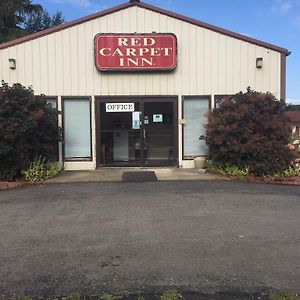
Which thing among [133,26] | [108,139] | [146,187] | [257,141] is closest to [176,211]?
[146,187]

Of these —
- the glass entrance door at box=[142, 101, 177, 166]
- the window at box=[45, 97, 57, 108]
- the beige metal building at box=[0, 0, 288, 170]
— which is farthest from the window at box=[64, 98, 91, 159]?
the glass entrance door at box=[142, 101, 177, 166]

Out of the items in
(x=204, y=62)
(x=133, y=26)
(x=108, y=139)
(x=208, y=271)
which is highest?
(x=133, y=26)

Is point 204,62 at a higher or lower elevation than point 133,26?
lower

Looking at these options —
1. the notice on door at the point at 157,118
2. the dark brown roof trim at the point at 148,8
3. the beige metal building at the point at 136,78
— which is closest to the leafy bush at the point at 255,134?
the beige metal building at the point at 136,78

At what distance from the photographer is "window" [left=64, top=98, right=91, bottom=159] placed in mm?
13930

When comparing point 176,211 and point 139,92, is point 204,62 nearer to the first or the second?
point 139,92

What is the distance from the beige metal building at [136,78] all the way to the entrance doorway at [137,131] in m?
0.03

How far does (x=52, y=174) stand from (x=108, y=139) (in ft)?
7.72

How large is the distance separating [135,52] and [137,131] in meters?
2.41

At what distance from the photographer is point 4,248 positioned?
→ 6.01m

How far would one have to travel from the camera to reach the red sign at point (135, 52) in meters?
13.6

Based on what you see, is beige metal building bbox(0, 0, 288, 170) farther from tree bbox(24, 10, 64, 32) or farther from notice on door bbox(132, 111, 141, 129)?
tree bbox(24, 10, 64, 32)

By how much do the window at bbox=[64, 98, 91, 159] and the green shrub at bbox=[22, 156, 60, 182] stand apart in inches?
51.0

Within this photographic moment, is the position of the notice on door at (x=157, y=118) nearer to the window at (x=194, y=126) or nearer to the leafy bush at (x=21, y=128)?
the window at (x=194, y=126)
